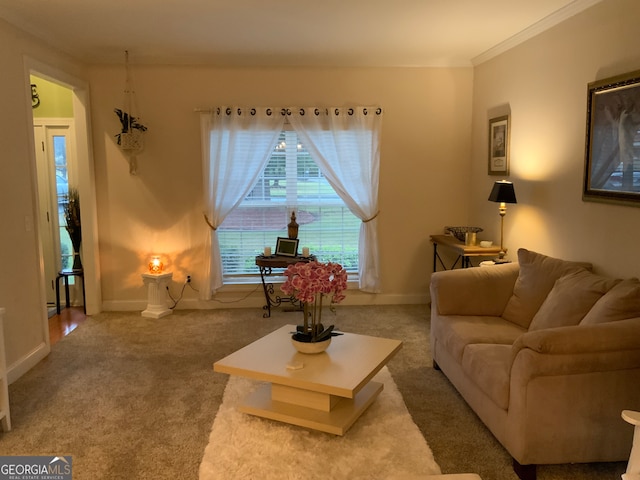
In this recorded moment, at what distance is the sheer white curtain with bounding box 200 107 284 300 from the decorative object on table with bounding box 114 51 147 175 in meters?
0.65

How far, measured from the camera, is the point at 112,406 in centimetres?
309

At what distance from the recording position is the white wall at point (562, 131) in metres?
3.02

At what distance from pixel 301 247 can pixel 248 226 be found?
2.05 feet

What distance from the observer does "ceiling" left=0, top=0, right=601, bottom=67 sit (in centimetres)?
346

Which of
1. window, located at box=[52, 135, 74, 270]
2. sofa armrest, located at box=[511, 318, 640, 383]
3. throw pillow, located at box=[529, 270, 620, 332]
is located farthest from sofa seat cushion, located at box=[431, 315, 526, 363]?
window, located at box=[52, 135, 74, 270]

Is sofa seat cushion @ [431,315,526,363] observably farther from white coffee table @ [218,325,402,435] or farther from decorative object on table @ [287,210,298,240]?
decorative object on table @ [287,210,298,240]

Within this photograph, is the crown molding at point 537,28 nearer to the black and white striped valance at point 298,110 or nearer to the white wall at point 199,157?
the white wall at point 199,157

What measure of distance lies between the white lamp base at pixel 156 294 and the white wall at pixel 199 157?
226 mm

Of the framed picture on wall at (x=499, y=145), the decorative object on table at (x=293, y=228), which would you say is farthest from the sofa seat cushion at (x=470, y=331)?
the decorative object on table at (x=293, y=228)

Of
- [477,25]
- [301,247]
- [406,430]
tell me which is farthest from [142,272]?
[477,25]

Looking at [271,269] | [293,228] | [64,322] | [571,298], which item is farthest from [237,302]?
[571,298]

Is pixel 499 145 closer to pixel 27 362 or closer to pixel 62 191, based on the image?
A: pixel 27 362

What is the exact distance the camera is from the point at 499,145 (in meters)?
4.66

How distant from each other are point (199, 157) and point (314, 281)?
2977 mm
